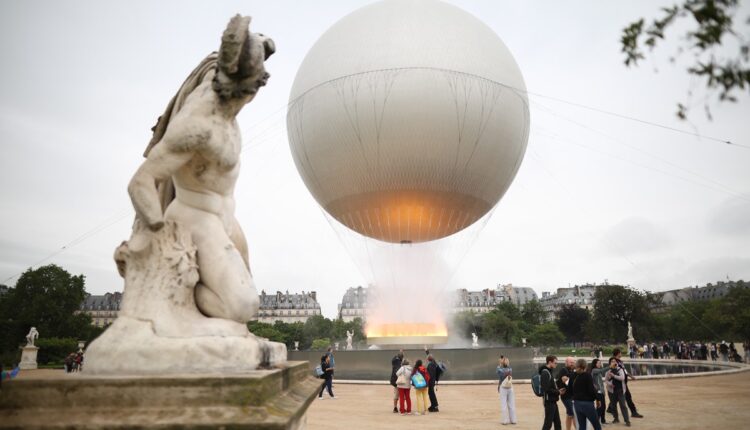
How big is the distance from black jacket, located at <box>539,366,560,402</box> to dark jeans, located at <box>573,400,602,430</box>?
2.82 ft

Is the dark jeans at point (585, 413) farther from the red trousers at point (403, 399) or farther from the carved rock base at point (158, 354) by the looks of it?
the carved rock base at point (158, 354)

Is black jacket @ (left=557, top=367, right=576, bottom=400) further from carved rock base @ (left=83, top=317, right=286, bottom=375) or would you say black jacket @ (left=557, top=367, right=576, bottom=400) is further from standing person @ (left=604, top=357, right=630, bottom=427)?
carved rock base @ (left=83, top=317, right=286, bottom=375)

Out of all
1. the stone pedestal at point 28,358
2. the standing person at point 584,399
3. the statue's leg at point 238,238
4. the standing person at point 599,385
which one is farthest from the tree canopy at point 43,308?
the statue's leg at point 238,238

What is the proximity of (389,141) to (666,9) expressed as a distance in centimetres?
1928

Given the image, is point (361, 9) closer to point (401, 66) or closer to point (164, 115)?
point (401, 66)

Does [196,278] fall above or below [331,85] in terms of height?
below

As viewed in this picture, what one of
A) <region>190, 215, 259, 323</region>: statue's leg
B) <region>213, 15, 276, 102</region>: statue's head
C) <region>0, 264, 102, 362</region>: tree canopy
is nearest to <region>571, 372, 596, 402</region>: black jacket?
<region>190, 215, 259, 323</region>: statue's leg

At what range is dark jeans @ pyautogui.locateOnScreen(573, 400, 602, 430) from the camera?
7867 millimetres

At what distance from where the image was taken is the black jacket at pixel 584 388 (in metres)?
8.07

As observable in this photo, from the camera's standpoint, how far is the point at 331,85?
22219 millimetres

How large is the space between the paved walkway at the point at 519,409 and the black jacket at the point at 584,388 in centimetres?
246

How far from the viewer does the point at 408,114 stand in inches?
842

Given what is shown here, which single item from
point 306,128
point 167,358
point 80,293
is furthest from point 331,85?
point 80,293

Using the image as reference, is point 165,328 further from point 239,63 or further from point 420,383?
point 420,383
